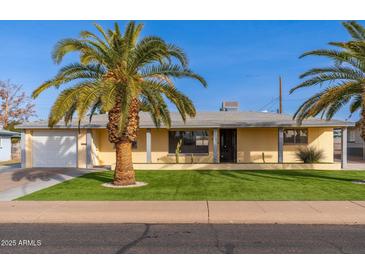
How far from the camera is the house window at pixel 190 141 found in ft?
66.7

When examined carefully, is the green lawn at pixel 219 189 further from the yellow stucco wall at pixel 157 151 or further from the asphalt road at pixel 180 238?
the yellow stucco wall at pixel 157 151

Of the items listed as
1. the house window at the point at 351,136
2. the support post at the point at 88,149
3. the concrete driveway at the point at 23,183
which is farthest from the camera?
the house window at the point at 351,136

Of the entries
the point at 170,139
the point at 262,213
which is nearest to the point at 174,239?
the point at 262,213

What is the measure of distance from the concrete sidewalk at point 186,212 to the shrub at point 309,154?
10.1 m

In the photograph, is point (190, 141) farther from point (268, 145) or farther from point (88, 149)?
point (88, 149)

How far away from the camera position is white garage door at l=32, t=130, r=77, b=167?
20.0m

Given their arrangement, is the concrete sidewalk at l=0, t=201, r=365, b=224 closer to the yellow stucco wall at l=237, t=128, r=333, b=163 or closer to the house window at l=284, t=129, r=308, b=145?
the yellow stucco wall at l=237, t=128, r=333, b=163

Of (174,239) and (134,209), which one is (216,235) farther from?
(134,209)

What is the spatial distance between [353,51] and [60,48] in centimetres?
1123

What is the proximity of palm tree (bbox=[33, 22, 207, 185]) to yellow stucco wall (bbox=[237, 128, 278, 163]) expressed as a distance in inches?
337

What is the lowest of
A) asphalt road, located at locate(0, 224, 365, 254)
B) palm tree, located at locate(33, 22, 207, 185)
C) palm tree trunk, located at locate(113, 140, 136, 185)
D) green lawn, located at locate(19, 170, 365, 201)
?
asphalt road, located at locate(0, 224, 365, 254)

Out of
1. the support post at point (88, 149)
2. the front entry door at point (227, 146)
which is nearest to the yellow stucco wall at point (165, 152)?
the front entry door at point (227, 146)

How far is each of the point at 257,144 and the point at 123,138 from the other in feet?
36.7

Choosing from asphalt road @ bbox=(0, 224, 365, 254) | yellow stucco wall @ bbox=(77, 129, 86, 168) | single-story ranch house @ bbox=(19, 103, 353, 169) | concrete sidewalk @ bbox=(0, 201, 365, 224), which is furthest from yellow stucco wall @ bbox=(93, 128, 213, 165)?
asphalt road @ bbox=(0, 224, 365, 254)
